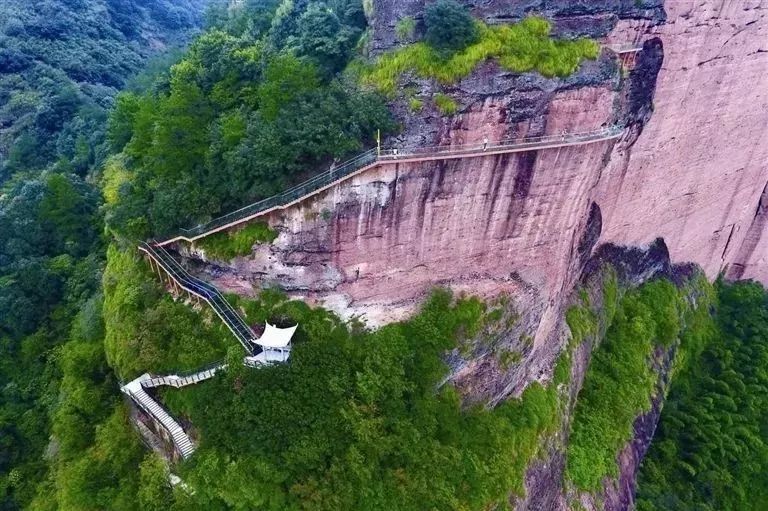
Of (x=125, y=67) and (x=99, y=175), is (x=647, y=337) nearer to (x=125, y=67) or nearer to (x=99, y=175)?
(x=99, y=175)

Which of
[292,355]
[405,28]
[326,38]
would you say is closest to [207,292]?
[292,355]

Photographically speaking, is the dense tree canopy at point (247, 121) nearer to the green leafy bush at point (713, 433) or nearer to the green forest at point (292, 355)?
the green forest at point (292, 355)

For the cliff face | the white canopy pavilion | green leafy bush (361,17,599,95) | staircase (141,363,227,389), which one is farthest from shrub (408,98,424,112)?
staircase (141,363,227,389)

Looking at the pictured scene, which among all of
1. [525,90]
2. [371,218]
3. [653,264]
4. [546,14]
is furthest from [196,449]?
[653,264]

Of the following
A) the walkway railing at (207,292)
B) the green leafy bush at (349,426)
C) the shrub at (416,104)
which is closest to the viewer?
the green leafy bush at (349,426)

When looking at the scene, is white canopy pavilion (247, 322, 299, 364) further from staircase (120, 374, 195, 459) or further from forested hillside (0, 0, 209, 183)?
forested hillside (0, 0, 209, 183)

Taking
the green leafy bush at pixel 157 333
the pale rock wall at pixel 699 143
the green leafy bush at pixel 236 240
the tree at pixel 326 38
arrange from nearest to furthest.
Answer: the green leafy bush at pixel 236 240
the green leafy bush at pixel 157 333
the tree at pixel 326 38
the pale rock wall at pixel 699 143

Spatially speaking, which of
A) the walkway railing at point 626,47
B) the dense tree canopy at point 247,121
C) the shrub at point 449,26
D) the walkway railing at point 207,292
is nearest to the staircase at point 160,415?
the walkway railing at point 207,292
